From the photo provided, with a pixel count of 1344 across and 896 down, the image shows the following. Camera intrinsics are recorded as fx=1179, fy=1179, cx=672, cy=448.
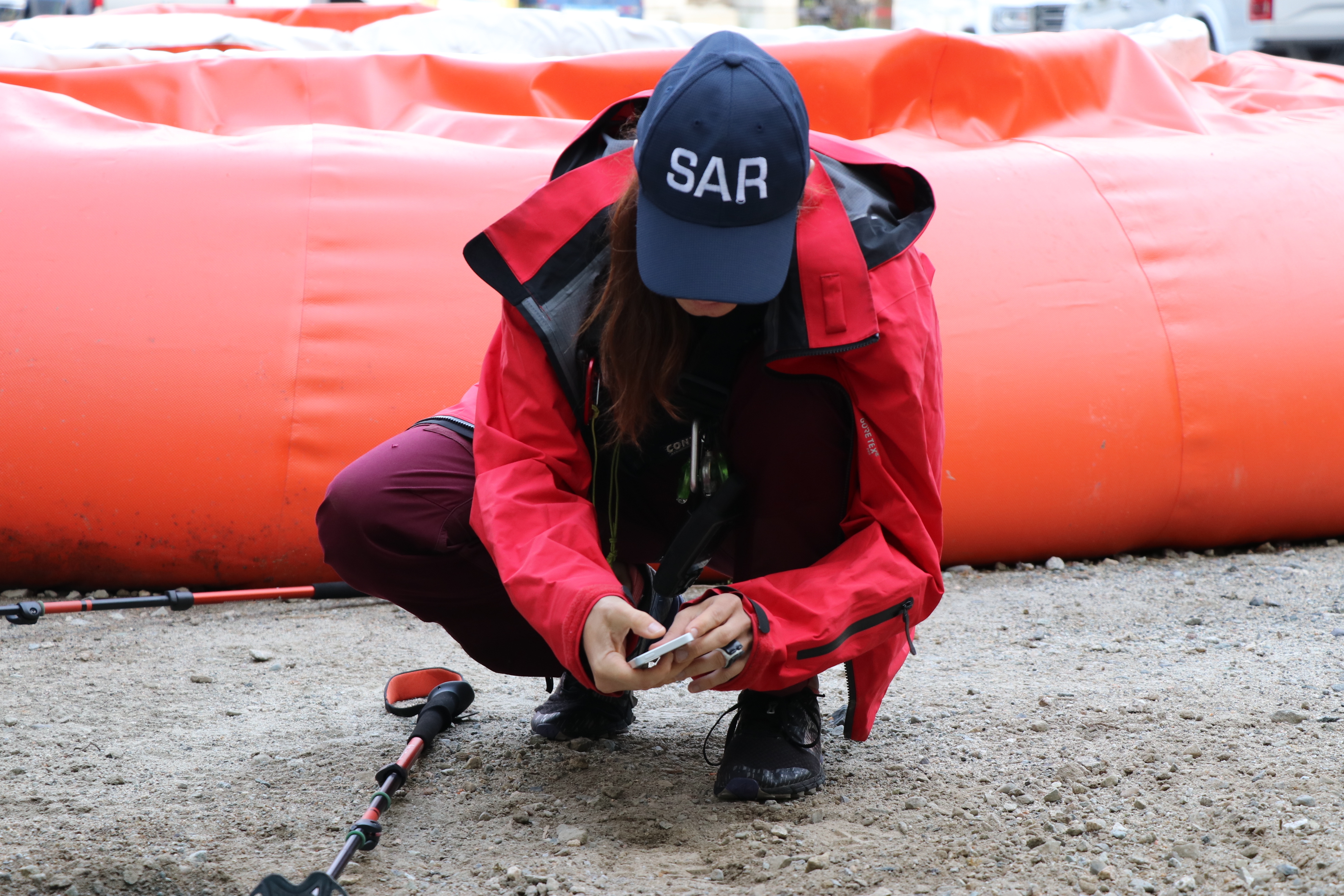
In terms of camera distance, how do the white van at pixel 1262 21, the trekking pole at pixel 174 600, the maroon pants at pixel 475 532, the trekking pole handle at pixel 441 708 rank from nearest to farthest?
the maroon pants at pixel 475 532, the trekking pole handle at pixel 441 708, the trekking pole at pixel 174 600, the white van at pixel 1262 21

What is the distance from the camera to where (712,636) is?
45.6 inches

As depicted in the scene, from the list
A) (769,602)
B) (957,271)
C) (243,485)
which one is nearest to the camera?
(769,602)

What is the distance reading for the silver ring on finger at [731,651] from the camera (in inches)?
46.0

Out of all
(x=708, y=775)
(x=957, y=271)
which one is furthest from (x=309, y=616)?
(x=957, y=271)

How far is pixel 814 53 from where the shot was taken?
9.18ft

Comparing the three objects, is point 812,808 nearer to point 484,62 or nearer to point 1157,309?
point 1157,309

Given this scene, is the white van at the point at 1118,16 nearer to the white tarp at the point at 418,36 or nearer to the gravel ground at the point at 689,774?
the white tarp at the point at 418,36

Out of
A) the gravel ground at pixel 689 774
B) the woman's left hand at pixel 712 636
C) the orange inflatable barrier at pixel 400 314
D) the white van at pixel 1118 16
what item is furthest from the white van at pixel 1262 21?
the woman's left hand at pixel 712 636

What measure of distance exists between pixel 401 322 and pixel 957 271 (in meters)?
1.07

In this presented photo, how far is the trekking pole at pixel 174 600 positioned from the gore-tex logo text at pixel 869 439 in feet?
3.42

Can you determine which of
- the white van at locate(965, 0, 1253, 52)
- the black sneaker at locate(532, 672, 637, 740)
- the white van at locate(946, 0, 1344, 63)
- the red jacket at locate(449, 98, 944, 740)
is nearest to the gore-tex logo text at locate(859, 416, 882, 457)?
the red jacket at locate(449, 98, 944, 740)

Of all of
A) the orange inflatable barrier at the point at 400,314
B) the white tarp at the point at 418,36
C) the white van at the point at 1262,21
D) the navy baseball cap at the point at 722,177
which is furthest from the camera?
the white van at the point at 1262,21

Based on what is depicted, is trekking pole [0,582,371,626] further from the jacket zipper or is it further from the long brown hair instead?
the long brown hair

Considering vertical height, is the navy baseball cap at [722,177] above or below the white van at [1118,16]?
below
